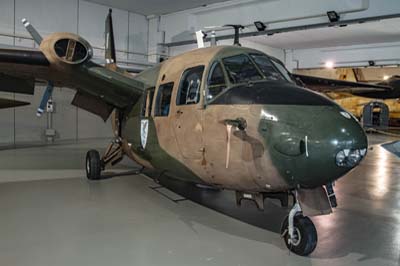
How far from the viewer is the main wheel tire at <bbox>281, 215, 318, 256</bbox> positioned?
347 cm

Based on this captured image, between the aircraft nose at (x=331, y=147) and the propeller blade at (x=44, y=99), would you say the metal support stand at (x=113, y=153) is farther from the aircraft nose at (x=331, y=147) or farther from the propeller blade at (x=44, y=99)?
the aircraft nose at (x=331, y=147)

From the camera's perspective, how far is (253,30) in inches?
483

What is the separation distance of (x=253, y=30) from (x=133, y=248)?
33.4ft

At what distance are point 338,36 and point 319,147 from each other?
16.0m

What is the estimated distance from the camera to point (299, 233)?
11.7ft

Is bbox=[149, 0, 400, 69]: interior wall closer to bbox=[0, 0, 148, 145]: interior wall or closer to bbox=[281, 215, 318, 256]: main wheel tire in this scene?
bbox=[0, 0, 148, 145]: interior wall

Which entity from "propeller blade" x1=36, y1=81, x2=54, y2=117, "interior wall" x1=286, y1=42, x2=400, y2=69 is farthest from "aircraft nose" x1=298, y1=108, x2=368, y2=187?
"interior wall" x1=286, y1=42, x2=400, y2=69

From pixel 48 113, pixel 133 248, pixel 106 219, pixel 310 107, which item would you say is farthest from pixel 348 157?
pixel 48 113

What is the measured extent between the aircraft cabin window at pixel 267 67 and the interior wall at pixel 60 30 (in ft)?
37.2

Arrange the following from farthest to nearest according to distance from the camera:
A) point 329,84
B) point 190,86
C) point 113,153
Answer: point 329,84
point 113,153
point 190,86

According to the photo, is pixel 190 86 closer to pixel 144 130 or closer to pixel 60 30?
pixel 144 130

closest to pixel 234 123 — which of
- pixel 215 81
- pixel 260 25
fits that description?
pixel 215 81

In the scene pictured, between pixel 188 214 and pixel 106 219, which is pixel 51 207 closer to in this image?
pixel 106 219

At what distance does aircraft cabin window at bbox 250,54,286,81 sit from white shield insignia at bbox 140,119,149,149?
2051 mm
